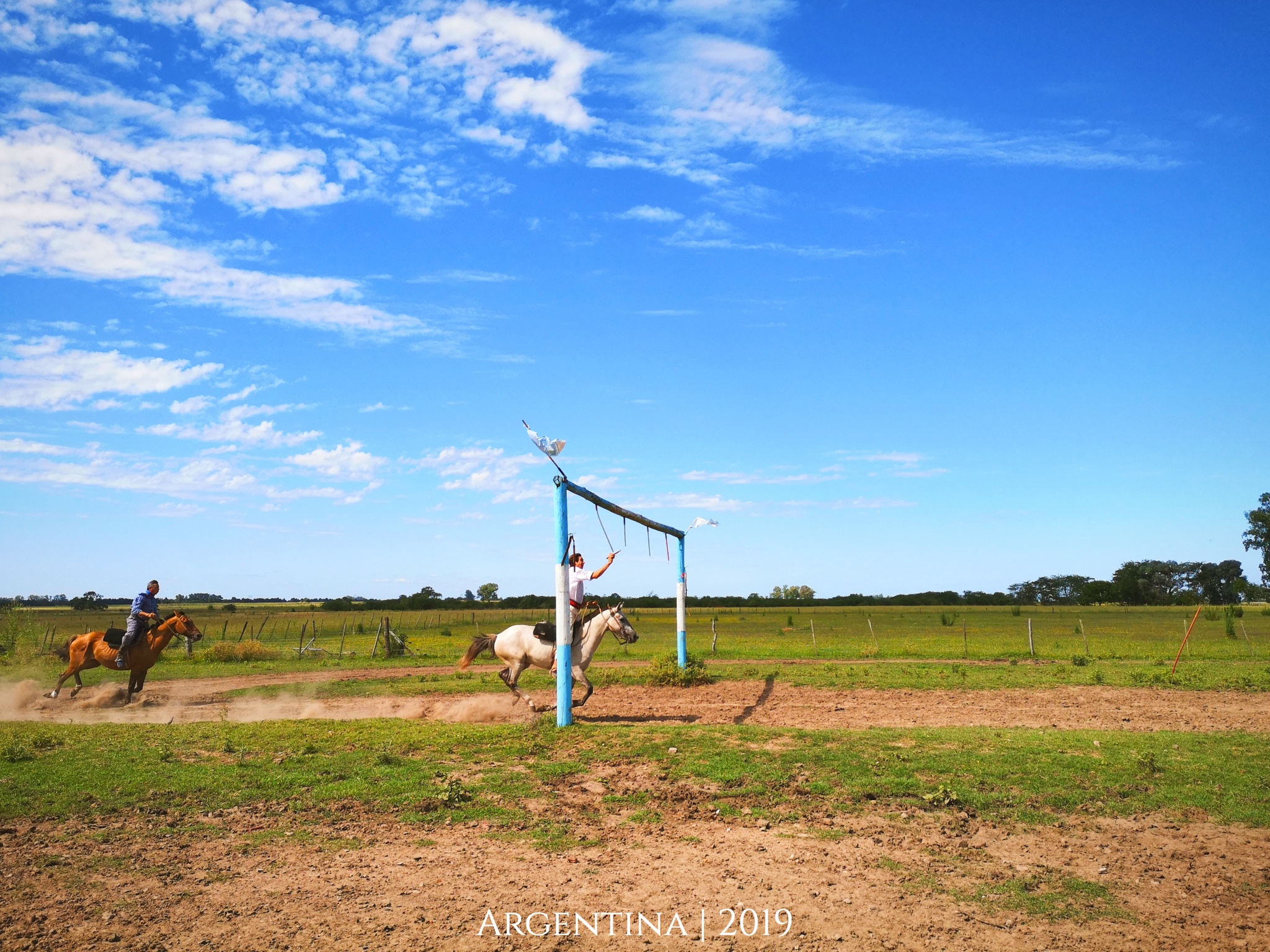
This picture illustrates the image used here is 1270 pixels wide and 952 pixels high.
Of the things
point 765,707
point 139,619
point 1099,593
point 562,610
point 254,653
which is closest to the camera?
point 562,610

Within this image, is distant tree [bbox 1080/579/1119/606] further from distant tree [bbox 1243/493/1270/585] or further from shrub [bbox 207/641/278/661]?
shrub [bbox 207/641/278/661]

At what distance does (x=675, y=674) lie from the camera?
20797mm

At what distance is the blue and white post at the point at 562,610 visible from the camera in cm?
1327

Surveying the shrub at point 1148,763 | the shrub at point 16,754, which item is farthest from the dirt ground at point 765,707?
the shrub at point 16,754

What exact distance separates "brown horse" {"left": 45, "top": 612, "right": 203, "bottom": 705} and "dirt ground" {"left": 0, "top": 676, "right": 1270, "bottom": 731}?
592 millimetres

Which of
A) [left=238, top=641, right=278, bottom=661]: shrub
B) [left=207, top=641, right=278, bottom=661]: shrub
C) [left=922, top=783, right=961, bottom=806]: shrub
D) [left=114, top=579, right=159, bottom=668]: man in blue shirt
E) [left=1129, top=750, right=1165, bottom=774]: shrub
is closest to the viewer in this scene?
[left=922, top=783, right=961, bottom=806]: shrub

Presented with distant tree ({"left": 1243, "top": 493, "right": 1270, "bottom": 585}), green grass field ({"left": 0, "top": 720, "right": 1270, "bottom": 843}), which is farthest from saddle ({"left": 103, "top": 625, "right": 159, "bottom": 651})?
distant tree ({"left": 1243, "top": 493, "right": 1270, "bottom": 585})

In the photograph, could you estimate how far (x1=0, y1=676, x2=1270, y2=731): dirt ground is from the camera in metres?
14.5

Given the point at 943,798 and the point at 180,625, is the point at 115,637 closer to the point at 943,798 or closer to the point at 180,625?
the point at 180,625

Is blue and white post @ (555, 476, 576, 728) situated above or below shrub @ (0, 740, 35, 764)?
above

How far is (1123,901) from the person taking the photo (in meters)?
6.48

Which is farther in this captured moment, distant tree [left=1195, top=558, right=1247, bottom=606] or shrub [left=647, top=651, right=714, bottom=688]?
distant tree [left=1195, top=558, right=1247, bottom=606]

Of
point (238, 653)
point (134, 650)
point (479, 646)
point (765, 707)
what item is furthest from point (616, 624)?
point (238, 653)

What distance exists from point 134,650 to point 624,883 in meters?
15.4
